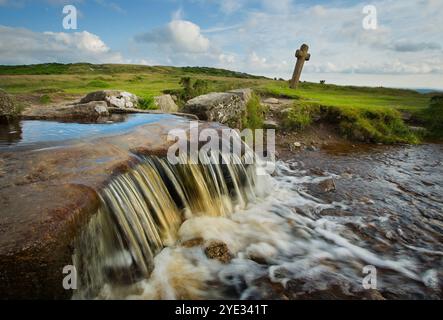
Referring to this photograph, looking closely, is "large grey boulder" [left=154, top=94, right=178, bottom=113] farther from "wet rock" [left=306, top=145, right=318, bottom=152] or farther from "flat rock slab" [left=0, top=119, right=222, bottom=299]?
"flat rock slab" [left=0, top=119, right=222, bottom=299]

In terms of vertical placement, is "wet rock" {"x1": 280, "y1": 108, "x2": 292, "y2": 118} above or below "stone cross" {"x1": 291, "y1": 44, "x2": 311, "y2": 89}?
below

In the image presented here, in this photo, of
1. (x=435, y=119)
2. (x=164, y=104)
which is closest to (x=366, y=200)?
(x=164, y=104)

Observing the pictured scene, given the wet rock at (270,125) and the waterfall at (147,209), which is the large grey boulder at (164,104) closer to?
the wet rock at (270,125)

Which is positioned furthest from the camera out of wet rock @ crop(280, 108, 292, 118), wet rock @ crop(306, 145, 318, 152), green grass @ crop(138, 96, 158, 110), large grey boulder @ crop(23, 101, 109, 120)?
wet rock @ crop(280, 108, 292, 118)

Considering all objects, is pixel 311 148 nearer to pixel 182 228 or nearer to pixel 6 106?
pixel 182 228

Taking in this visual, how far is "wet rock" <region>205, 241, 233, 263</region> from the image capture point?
468cm

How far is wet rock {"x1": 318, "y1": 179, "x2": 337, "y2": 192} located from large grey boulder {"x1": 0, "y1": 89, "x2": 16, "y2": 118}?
9092 mm

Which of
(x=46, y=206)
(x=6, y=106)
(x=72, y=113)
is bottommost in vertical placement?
(x=46, y=206)

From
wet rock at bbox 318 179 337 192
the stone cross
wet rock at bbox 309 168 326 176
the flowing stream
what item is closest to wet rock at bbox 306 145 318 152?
wet rock at bbox 309 168 326 176

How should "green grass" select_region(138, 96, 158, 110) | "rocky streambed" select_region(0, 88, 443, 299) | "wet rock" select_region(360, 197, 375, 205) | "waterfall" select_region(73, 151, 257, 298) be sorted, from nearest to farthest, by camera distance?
"rocky streambed" select_region(0, 88, 443, 299) < "waterfall" select_region(73, 151, 257, 298) < "wet rock" select_region(360, 197, 375, 205) < "green grass" select_region(138, 96, 158, 110)

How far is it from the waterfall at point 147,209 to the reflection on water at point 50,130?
2.36m

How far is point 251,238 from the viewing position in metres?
5.49

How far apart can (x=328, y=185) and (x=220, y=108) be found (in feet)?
17.6

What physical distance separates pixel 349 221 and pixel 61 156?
18.4 feet
